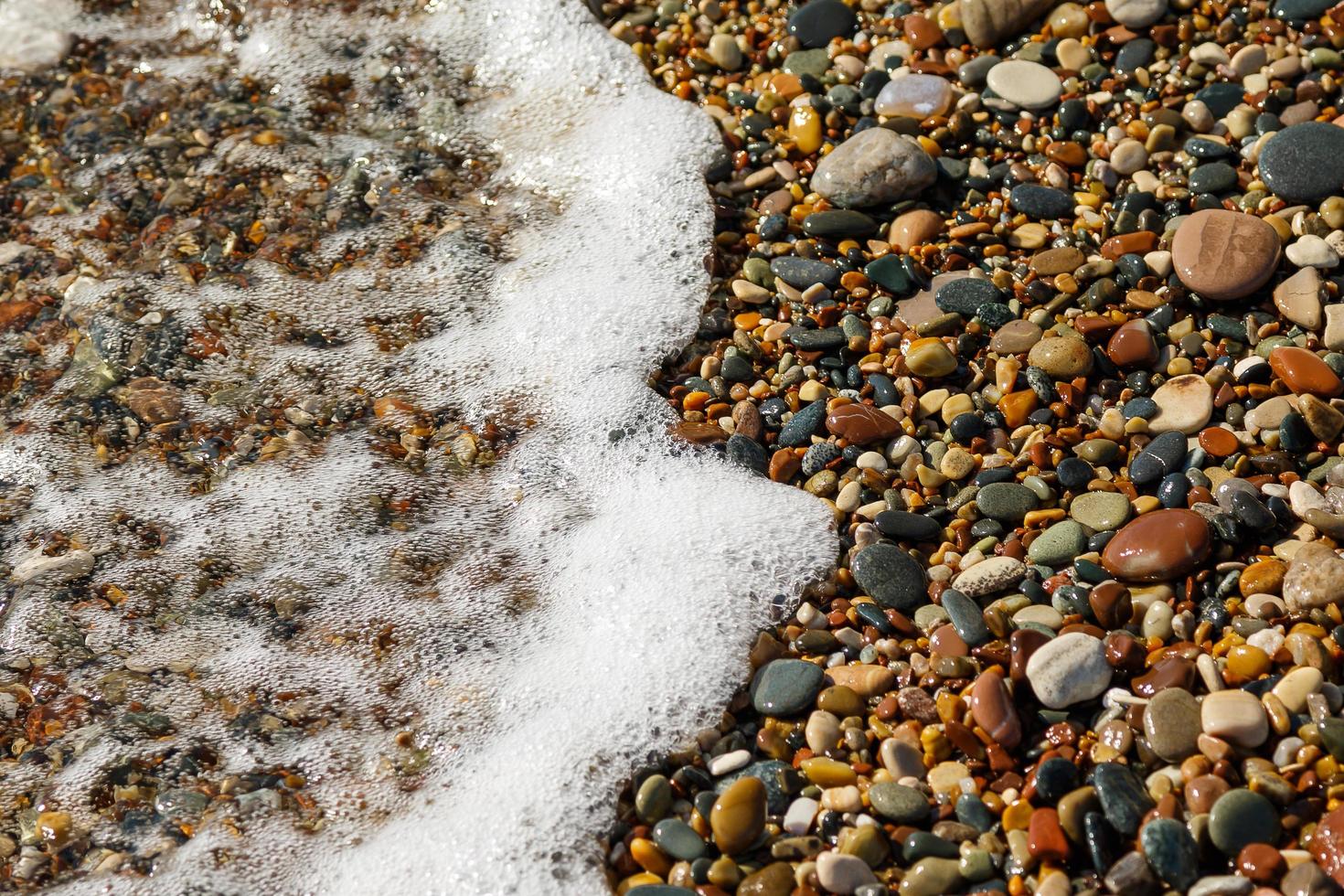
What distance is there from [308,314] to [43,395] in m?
0.81

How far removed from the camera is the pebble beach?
238 centimetres

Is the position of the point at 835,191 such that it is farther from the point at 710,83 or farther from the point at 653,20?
the point at 653,20

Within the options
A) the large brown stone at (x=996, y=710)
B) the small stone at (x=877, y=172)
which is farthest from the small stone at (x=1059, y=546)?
the small stone at (x=877, y=172)

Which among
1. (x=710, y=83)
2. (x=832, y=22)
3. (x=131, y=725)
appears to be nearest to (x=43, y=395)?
(x=131, y=725)

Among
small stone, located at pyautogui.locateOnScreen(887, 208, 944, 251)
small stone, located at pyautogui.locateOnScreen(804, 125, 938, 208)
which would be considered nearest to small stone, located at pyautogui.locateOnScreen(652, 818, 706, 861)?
small stone, located at pyautogui.locateOnScreen(887, 208, 944, 251)

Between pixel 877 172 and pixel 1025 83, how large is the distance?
654mm

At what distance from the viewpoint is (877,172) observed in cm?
352

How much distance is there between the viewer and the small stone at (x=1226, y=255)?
314 centimetres

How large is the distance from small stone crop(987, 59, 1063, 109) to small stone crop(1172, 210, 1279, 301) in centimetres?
72

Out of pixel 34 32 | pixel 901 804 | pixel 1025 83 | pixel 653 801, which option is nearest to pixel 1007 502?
pixel 901 804

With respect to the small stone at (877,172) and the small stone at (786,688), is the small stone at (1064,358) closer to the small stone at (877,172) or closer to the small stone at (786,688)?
the small stone at (877,172)

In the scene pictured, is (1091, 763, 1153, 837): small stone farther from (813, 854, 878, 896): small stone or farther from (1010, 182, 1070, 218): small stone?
(1010, 182, 1070, 218): small stone

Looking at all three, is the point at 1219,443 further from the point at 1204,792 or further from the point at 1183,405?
the point at 1204,792

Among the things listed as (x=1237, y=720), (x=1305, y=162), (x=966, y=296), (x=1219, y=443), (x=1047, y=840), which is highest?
(x=1305, y=162)
